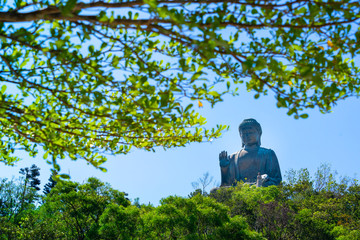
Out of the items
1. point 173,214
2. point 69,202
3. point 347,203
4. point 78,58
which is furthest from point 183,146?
point 347,203

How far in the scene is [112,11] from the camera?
3.20 meters

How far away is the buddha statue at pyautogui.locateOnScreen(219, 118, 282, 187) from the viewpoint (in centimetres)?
2395

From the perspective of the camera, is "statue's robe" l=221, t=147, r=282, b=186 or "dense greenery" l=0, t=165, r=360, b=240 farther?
"statue's robe" l=221, t=147, r=282, b=186

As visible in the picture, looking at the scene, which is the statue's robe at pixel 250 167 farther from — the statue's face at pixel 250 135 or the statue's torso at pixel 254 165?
the statue's face at pixel 250 135

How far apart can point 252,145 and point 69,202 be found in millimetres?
14585

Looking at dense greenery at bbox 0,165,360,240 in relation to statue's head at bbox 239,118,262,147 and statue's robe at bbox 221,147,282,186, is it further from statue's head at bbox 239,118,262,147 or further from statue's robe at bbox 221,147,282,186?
statue's head at bbox 239,118,262,147

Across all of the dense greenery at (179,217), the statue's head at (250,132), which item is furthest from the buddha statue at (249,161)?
the dense greenery at (179,217)

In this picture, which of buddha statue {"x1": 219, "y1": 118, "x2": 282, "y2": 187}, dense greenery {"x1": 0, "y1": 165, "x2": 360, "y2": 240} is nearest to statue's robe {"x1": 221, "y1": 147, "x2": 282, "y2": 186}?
buddha statue {"x1": 219, "y1": 118, "x2": 282, "y2": 187}

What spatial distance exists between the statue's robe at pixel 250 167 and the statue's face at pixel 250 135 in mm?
549

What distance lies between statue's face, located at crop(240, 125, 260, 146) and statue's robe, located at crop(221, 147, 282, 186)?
1.80 ft

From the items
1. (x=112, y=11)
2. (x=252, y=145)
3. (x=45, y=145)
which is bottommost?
(x=45, y=145)

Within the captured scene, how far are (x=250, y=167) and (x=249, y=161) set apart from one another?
38 cm

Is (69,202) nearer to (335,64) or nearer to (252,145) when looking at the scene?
(335,64)

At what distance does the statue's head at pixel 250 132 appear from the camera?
25094mm
